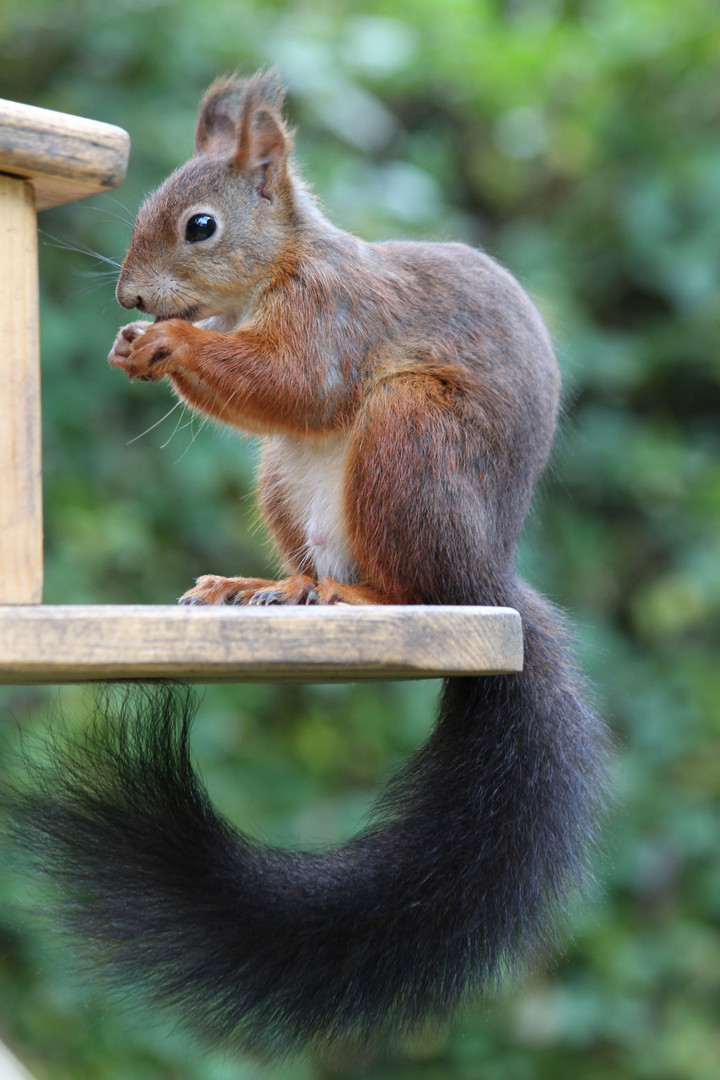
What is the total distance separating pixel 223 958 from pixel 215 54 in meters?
1.49

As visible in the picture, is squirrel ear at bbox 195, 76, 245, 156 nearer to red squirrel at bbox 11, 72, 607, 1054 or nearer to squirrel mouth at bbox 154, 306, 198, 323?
red squirrel at bbox 11, 72, 607, 1054

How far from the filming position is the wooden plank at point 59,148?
801mm

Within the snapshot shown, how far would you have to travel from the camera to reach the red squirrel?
0.93 metres

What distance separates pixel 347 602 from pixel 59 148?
1.26ft

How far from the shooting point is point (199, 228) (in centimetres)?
103

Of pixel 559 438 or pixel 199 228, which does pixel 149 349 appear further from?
pixel 559 438

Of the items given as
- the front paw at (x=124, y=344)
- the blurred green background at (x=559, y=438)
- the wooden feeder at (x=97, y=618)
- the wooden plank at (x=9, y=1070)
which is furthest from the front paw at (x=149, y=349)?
the blurred green background at (x=559, y=438)

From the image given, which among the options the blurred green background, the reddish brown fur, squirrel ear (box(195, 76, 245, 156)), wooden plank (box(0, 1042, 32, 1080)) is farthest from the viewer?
the blurred green background

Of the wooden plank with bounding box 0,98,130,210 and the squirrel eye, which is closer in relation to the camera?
the wooden plank with bounding box 0,98,130,210

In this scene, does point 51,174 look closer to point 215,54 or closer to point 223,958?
point 223,958

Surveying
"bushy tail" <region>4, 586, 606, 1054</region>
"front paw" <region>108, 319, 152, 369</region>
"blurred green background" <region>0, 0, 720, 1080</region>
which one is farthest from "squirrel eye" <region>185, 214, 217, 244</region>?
"blurred green background" <region>0, 0, 720, 1080</region>

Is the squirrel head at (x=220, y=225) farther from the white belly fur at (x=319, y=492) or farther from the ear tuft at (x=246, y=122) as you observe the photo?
the white belly fur at (x=319, y=492)

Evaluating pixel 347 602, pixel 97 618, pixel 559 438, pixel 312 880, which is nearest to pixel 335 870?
pixel 312 880

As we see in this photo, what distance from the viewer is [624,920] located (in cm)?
233
